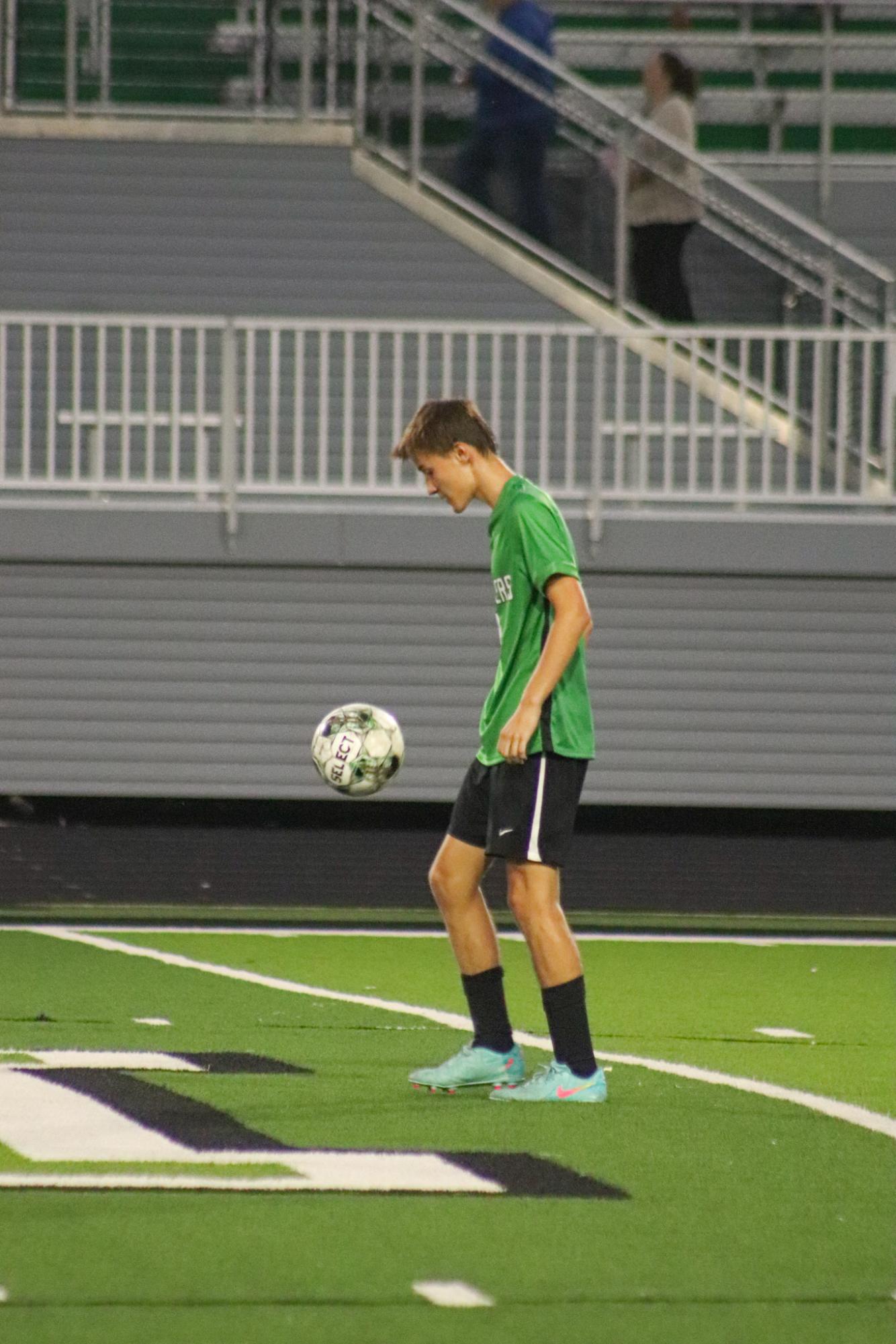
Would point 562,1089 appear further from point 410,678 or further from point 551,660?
point 410,678

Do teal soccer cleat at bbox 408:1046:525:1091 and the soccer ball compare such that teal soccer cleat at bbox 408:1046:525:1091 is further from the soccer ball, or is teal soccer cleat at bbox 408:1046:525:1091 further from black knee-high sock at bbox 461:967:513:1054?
the soccer ball

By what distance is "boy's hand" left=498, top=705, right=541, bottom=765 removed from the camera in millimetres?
6262

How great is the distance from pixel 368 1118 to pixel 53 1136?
0.88 m

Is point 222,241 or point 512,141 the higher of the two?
point 512,141

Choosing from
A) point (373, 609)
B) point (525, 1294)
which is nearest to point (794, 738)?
point (373, 609)

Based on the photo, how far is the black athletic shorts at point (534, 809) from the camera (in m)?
6.39

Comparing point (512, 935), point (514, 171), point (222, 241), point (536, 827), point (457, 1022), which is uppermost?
point (514, 171)

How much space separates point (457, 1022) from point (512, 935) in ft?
9.78

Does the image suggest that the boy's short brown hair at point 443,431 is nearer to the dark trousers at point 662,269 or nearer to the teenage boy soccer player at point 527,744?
the teenage boy soccer player at point 527,744

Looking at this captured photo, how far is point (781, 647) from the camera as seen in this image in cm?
1480

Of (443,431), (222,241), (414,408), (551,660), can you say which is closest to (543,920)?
(551,660)

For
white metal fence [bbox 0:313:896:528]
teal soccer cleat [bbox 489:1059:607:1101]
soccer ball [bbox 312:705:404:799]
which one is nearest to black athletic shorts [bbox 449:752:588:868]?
teal soccer cleat [bbox 489:1059:607:1101]

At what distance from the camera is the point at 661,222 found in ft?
55.4

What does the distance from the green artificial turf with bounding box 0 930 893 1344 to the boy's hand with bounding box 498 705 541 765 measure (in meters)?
0.98
